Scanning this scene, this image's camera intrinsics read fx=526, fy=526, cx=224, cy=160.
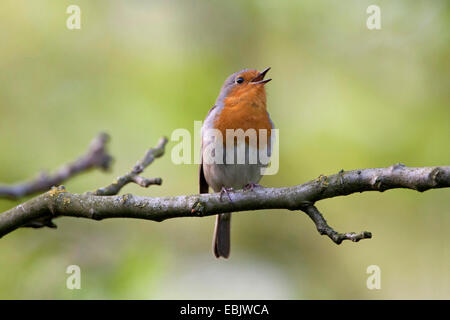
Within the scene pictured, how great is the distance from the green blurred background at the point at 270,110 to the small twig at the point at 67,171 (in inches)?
37.5

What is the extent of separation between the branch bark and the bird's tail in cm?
279

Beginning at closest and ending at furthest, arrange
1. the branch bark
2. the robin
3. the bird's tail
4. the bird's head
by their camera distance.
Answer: the branch bark → the robin → the bird's head → the bird's tail

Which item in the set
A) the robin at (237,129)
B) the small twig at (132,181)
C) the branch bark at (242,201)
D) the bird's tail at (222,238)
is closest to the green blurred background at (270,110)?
the bird's tail at (222,238)

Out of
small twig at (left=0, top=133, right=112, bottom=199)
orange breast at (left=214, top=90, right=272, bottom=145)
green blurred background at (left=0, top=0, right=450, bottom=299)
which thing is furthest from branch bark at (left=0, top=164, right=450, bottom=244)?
green blurred background at (left=0, top=0, right=450, bottom=299)

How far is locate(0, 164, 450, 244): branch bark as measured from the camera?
2662 millimetres

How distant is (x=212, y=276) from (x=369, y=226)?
2178 millimetres

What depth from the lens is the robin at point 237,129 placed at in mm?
4984

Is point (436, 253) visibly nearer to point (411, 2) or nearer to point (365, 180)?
point (411, 2)

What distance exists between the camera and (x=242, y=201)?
10.4ft

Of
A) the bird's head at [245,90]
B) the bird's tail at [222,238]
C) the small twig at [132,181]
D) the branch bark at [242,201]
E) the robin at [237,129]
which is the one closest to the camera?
the branch bark at [242,201]

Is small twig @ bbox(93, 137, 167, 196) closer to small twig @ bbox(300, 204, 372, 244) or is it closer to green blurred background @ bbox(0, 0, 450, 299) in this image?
small twig @ bbox(300, 204, 372, 244)

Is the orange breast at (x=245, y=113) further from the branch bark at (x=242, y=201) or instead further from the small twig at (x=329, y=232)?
the small twig at (x=329, y=232)

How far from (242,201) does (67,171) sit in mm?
2824

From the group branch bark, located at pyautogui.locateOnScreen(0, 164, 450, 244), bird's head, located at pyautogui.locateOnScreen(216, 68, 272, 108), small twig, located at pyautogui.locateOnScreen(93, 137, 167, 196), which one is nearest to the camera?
branch bark, located at pyautogui.locateOnScreen(0, 164, 450, 244)
